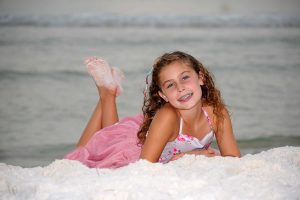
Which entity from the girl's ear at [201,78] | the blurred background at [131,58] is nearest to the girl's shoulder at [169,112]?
the girl's ear at [201,78]

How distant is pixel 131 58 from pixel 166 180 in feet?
22.3

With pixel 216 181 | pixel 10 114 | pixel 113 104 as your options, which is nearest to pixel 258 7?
pixel 10 114

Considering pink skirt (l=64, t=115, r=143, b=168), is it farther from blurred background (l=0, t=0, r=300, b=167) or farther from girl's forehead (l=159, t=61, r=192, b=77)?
blurred background (l=0, t=0, r=300, b=167)

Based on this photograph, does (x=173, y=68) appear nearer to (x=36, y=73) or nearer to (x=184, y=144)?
(x=184, y=144)

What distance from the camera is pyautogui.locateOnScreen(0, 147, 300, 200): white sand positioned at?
6.69ft

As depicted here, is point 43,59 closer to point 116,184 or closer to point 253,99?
point 253,99

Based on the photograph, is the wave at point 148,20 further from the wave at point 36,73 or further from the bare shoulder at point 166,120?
the bare shoulder at point 166,120

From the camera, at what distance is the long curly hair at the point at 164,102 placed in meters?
3.01

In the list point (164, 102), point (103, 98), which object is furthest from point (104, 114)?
point (164, 102)

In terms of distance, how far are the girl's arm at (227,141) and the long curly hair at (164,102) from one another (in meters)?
0.03

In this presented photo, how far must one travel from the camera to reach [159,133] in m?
2.83

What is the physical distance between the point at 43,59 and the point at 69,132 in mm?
3940

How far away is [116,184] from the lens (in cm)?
212

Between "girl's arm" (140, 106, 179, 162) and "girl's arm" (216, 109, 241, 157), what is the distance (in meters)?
0.33
